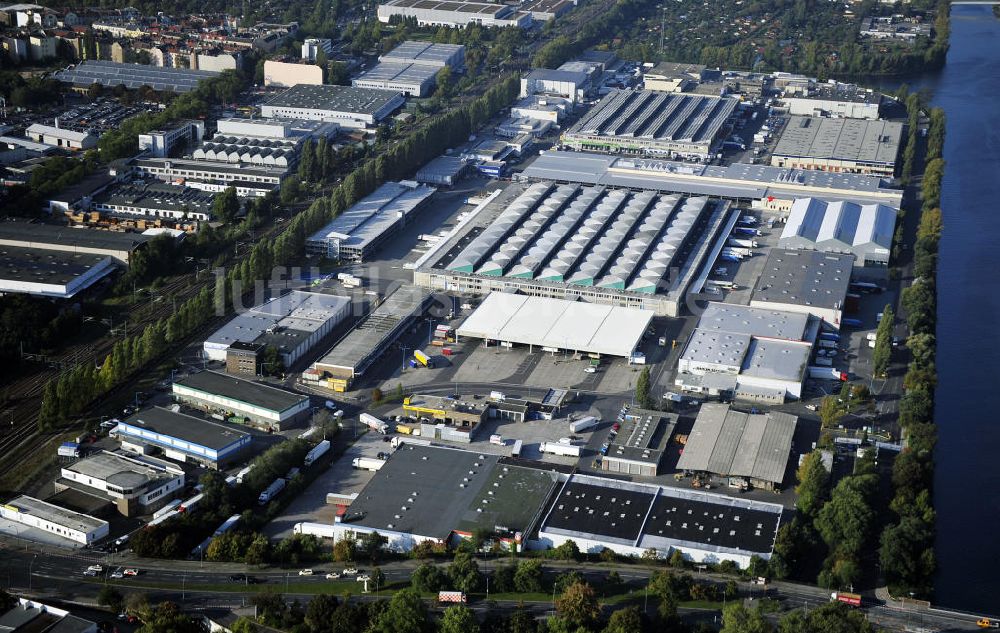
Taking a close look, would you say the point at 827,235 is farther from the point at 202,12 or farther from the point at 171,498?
the point at 202,12

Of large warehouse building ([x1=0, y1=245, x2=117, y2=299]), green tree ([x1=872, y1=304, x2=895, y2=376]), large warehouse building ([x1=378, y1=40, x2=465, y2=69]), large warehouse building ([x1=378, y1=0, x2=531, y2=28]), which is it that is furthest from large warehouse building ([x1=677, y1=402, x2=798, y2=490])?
large warehouse building ([x1=378, y1=0, x2=531, y2=28])

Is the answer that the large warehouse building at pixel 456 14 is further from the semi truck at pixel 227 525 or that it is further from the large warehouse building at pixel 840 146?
the semi truck at pixel 227 525

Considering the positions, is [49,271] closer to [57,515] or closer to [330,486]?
[57,515]

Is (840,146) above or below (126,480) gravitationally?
above

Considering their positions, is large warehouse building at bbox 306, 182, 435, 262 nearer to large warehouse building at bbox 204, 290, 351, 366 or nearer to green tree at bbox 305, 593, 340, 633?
large warehouse building at bbox 204, 290, 351, 366

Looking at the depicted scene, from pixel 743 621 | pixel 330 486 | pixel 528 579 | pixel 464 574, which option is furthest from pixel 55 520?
pixel 743 621

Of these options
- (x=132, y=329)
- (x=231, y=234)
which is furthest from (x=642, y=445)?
(x=231, y=234)
